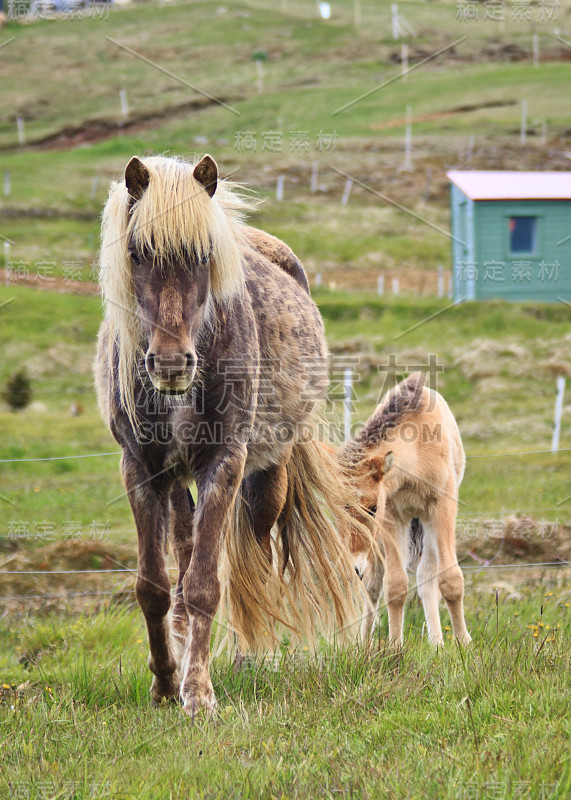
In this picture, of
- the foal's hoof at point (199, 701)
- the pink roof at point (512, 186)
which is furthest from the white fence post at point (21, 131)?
the foal's hoof at point (199, 701)

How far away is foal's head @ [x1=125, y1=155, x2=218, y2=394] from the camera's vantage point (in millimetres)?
3564

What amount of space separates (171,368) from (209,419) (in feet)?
2.30

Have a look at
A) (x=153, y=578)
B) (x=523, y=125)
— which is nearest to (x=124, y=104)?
(x=523, y=125)

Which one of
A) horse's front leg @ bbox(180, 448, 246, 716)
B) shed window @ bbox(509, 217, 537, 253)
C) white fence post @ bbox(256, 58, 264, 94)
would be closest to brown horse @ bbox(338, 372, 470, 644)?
horse's front leg @ bbox(180, 448, 246, 716)

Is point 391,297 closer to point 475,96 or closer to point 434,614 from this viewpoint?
point 434,614

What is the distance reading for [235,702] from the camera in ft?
13.3

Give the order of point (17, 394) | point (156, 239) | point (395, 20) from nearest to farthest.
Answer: point (156, 239) → point (17, 394) → point (395, 20)

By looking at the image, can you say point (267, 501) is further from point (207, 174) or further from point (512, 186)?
point (512, 186)

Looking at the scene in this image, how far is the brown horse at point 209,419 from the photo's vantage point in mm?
3785

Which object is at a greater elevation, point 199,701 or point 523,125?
point 523,125

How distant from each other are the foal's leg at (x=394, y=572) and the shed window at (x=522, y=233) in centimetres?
1924

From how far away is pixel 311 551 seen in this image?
18.4 feet

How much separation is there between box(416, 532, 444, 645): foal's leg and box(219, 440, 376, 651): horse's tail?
0.44 metres

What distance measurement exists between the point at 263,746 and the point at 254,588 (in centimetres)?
194
